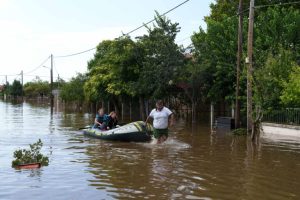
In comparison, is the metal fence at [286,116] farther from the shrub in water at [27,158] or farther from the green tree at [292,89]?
the shrub in water at [27,158]

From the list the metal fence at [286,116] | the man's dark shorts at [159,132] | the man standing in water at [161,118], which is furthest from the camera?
the metal fence at [286,116]

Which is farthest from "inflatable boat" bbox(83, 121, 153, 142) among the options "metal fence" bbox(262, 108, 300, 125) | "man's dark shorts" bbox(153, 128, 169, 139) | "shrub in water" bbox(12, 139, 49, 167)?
"shrub in water" bbox(12, 139, 49, 167)

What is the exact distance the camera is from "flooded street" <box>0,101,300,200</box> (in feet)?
31.4

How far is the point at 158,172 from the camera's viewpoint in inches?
472

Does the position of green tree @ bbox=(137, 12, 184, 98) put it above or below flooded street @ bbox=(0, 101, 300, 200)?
above

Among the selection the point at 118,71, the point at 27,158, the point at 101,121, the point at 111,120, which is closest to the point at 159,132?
the point at 111,120

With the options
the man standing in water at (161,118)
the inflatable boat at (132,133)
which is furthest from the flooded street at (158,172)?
the inflatable boat at (132,133)

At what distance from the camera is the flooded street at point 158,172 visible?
9578mm

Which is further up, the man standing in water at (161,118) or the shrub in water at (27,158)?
the man standing in water at (161,118)

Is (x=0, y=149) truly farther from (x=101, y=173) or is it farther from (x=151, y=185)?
(x=151, y=185)

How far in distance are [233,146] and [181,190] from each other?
9.16 meters

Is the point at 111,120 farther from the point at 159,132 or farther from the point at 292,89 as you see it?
the point at 292,89

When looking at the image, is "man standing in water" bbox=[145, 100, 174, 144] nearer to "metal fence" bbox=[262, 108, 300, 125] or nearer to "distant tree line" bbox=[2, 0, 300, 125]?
"metal fence" bbox=[262, 108, 300, 125]

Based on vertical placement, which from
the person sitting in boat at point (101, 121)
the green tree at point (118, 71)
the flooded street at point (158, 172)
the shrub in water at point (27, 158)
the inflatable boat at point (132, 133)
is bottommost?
the flooded street at point (158, 172)
